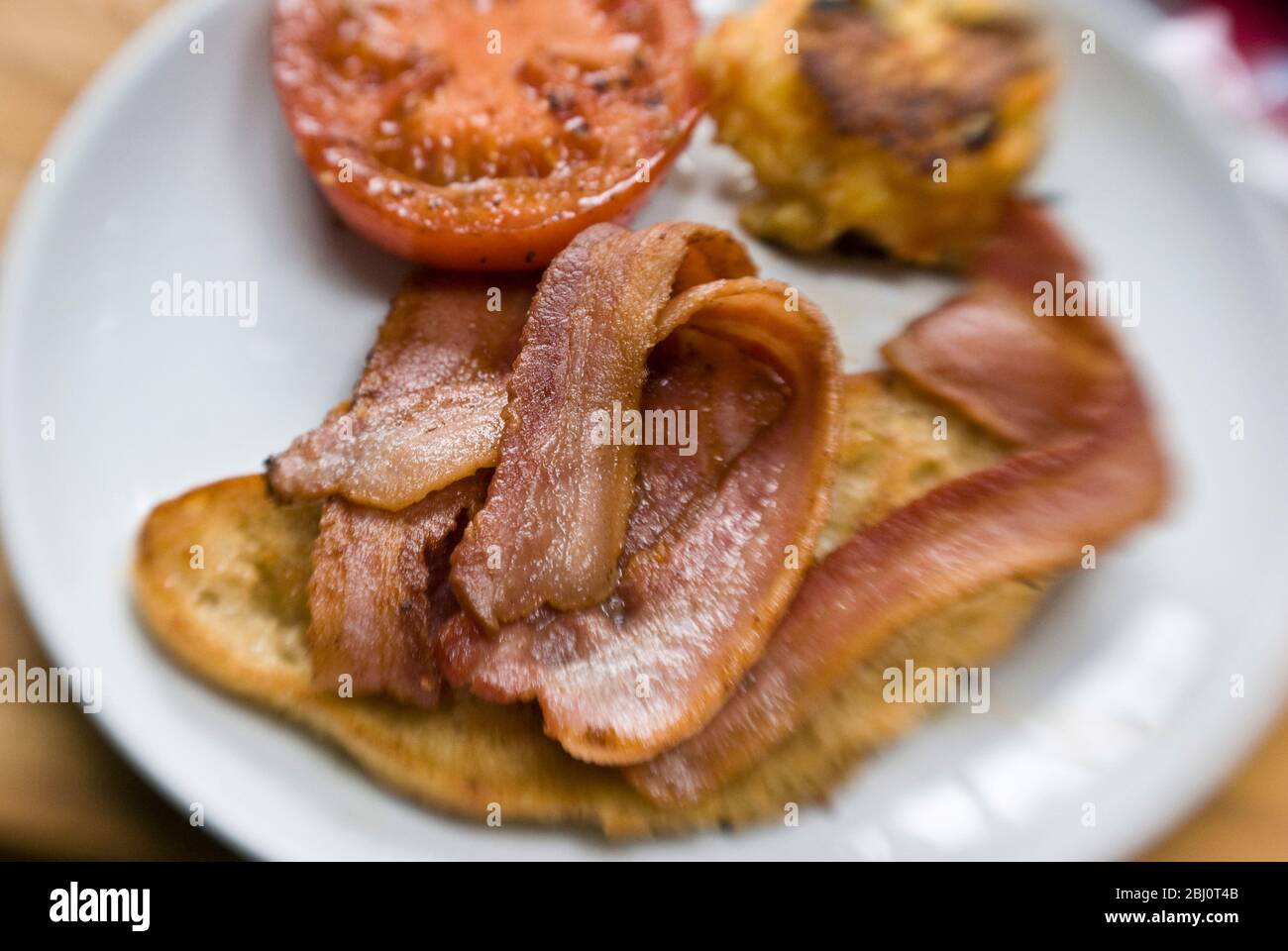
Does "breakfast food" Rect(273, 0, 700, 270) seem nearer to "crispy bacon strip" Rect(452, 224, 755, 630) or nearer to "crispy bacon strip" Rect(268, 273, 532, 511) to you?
"crispy bacon strip" Rect(268, 273, 532, 511)

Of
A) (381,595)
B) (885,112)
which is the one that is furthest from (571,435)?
(885,112)

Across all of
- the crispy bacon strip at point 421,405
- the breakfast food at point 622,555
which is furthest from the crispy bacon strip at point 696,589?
the crispy bacon strip at point 421,405

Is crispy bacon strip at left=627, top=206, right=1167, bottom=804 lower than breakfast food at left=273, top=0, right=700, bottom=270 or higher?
lower

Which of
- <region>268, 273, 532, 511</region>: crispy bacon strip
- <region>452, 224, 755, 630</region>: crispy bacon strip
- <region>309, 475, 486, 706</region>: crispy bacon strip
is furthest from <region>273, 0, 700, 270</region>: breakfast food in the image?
<region>309, 475, 486, 706</region>: crispy bacon strip

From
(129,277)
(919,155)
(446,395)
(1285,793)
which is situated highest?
(919,155)

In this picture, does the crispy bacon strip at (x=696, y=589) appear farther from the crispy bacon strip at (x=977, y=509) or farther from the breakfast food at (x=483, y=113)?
the breakfast food at (x=483, y=113)
